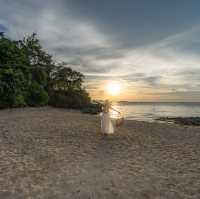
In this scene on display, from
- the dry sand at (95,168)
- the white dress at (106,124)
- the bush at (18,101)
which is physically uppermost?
the bush at (18,101)

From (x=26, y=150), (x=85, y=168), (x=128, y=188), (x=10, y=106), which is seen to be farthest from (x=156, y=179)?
(x=10, y=106)

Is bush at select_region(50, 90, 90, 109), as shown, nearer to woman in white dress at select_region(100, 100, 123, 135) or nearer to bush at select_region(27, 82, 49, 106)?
bush at select_region(27, 82, 49, 106)

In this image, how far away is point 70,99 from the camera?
5016cm

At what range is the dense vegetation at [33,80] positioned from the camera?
30688 millimetres

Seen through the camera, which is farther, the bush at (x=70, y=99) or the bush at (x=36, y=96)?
the bush at (x=70, y=99)

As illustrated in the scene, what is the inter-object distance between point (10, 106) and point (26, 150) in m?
24.9

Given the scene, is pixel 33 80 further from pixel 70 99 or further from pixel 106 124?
pixel 106 124

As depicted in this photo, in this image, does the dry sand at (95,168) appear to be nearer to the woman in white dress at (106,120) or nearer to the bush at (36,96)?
the woman in white dress at (106,120)

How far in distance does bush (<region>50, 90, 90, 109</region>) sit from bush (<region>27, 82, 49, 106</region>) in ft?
21.3

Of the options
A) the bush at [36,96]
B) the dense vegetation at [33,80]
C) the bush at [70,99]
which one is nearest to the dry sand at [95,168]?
the dense vegetation at [33,80]

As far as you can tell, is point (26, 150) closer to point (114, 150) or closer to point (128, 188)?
point (114, 150)

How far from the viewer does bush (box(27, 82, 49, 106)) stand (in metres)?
39.1

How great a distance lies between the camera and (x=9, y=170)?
727 cm

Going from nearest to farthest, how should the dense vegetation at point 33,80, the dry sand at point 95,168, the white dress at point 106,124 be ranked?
the dry sand at point 95,168 → the white dress at point 106,124 → the dense vegetation at point 33,80
